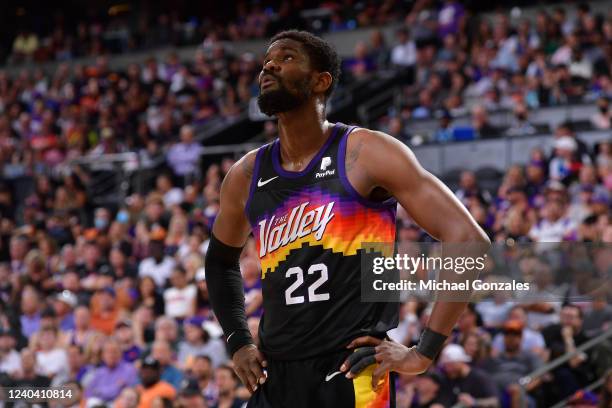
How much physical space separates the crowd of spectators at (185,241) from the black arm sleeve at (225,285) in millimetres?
3430

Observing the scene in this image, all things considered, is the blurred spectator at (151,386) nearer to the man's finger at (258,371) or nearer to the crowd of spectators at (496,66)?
the man's finger at (258,371)

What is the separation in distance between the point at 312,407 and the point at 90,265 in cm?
903

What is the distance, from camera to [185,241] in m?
11.6

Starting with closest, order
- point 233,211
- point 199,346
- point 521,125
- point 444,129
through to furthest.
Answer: point 233,211 → point 199,346 → point 521,125 → point 444,129

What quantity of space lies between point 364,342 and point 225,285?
816mm

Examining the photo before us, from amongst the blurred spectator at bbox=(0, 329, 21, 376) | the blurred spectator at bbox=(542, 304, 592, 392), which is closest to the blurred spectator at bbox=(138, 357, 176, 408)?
the blurred spectator at bbox=(0, 329, 21, 376)

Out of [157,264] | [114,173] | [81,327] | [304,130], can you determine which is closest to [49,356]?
[81,327]

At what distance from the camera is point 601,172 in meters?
10.1

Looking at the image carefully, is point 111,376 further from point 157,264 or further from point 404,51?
point 404,51

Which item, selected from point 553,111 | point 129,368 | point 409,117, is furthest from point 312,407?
point 409,117

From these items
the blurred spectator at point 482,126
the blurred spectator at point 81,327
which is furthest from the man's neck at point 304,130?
the blurred spectator at point 482,126

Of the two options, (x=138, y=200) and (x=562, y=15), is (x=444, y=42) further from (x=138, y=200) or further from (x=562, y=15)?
(x=138, y=200)

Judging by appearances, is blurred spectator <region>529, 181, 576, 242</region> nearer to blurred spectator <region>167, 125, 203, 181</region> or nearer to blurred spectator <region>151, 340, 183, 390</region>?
blurred spectator <region>151, 340, 183, 390</region>

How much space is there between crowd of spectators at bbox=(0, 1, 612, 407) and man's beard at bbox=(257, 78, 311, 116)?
3927mm
